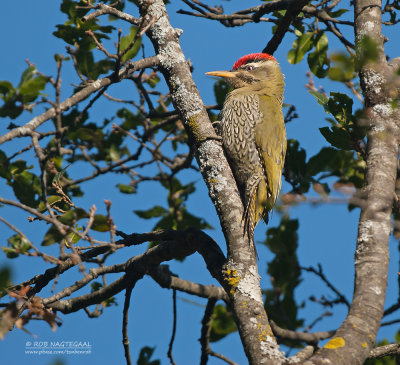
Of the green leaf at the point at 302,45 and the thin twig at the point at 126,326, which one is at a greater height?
the green leaf at the point at 302,45

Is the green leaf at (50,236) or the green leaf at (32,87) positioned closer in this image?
the green leaf at (50,236)

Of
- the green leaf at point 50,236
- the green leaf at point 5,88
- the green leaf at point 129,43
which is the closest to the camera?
the green leaf at point 50,236

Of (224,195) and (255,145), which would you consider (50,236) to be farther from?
(255,145)

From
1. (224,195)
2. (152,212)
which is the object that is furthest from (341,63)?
(152,212)

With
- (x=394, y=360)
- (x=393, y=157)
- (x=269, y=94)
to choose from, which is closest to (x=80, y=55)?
(x=269, y=94)

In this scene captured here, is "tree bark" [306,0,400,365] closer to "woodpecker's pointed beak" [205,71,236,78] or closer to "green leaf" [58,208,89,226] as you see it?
"green leaf" [58,208,89,226]

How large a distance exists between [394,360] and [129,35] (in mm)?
3770

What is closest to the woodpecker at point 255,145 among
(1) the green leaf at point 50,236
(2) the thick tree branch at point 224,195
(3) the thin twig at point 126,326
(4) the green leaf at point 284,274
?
(4) the green leaf at point 284,274

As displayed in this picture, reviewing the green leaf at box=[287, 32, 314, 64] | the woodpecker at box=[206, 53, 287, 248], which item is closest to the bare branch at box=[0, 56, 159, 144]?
the woodpecker at box=[206, 53, 287, 248]

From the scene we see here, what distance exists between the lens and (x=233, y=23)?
16.0ft

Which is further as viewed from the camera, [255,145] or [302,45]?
[302,45]

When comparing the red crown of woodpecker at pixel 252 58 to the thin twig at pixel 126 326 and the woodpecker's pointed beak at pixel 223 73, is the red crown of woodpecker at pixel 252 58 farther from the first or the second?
the thin twig at pixel 126 326

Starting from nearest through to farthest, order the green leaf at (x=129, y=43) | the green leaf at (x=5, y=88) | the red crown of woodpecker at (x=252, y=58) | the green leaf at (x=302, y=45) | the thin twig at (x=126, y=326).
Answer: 1. the green leaf at (x=5, y=88)
2. the thin twig at (x=126, y=326)
3. the green leaf at (x=129, y=43)
4. the green leaf at (x=302, y=45)
5. the red crown of woodpecker at (x=252, y=58)

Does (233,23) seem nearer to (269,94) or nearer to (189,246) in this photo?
(269,94)
